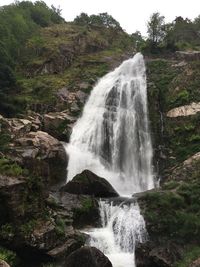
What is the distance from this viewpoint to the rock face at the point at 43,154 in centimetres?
3116

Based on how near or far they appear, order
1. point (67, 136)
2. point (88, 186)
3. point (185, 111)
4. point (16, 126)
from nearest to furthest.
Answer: point (88, 186) → point (16, 126) → point (67, 136) → point (185, 111)

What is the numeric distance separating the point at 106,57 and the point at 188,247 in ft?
128

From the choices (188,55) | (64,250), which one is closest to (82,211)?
(64,250)

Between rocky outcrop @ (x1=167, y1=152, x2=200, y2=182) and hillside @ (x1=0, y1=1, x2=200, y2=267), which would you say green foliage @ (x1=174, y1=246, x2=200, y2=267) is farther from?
rocky outcrop @ (x1=167, y1=152, x2=200, y2=182)

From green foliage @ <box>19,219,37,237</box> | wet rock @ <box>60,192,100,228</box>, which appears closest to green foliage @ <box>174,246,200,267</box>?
wet rock @ <box>60,192,100,228</box>

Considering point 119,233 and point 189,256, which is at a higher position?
point 119,233

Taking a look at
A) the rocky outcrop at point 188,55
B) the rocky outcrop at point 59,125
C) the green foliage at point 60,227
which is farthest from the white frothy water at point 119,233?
the rocky outcrop at point 188,55

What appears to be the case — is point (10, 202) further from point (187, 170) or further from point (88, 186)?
point (187, 170)

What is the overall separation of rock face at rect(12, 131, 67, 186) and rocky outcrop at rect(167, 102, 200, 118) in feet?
37.7

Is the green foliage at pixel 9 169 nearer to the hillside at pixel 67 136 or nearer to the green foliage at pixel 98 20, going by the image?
the hillside at pixel 67 136

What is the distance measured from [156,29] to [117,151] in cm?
2967

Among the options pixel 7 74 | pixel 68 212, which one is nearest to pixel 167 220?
pixel 68 212

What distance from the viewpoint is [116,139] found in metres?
37.6

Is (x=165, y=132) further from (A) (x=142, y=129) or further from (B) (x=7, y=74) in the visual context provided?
(B) (x=7, y=74)
